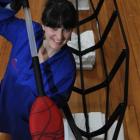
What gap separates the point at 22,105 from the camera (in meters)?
1.03

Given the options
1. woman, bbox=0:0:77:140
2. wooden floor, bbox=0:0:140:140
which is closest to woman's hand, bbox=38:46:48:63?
woman, bbox=0:0:77:140

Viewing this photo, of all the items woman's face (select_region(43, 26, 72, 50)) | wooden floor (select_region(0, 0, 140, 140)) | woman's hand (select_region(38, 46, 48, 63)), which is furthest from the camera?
wooden floor (select_region(0, 0, 140, 140))

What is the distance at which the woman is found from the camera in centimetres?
88

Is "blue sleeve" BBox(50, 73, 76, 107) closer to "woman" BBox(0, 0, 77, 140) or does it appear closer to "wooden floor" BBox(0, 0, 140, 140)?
"woman" BBox(0, 0, 77, 140)

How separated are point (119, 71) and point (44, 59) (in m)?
1.01

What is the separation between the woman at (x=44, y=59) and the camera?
2.89 feet

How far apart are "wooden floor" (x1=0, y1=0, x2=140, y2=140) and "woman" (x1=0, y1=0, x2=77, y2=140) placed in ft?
2.25

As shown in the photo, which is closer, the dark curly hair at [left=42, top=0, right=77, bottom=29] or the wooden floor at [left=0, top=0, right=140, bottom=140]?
the dark curly hair at [left=42, top=0, right=77, bottom=29]

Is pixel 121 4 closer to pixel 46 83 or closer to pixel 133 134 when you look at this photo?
pixel 133 134

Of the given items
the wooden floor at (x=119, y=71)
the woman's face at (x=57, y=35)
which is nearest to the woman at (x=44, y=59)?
the woman's face at (x=57, y=35)

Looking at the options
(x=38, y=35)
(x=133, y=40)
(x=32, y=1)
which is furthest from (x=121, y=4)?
(x=38, y=35)

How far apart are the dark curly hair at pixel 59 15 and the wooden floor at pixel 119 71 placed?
0.88m

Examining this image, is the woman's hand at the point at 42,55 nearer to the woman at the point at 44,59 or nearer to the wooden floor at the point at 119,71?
the woman at the point at 44,59

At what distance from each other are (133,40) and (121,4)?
1.45 feet
